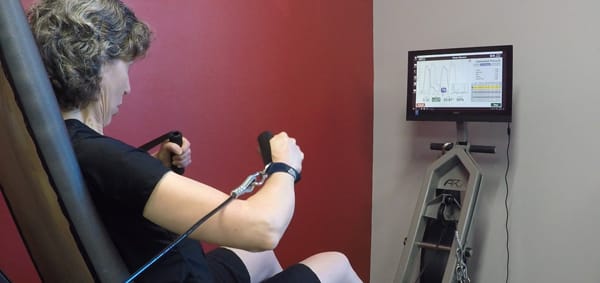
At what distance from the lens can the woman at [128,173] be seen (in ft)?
2.72

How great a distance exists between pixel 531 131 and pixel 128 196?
6.10 feet

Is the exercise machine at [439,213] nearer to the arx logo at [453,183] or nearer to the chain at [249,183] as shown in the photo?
the arx logo at [453,183]

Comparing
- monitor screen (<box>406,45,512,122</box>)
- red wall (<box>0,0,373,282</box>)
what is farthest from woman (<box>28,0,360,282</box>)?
monitor screen (<box>406,45,512,122</box>)

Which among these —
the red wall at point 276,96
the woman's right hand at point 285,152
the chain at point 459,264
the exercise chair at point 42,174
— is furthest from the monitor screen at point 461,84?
the exercise chair at point 42,174

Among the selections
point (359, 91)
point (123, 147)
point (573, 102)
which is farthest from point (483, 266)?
point (123, 147)

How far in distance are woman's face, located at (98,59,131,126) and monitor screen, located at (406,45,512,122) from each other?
1492 millimetres

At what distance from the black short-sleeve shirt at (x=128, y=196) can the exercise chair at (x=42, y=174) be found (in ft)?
0.22

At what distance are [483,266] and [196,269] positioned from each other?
1764 millimetres

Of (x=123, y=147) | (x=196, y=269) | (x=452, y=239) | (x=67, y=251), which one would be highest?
(x=123, y=147)

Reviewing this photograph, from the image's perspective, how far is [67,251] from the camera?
2.48ft

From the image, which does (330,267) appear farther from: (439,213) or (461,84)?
(461,84)

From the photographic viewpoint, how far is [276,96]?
6.89 feet

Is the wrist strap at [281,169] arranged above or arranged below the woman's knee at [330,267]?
Answer: above

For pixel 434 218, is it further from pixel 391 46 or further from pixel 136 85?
pixel 136 85
